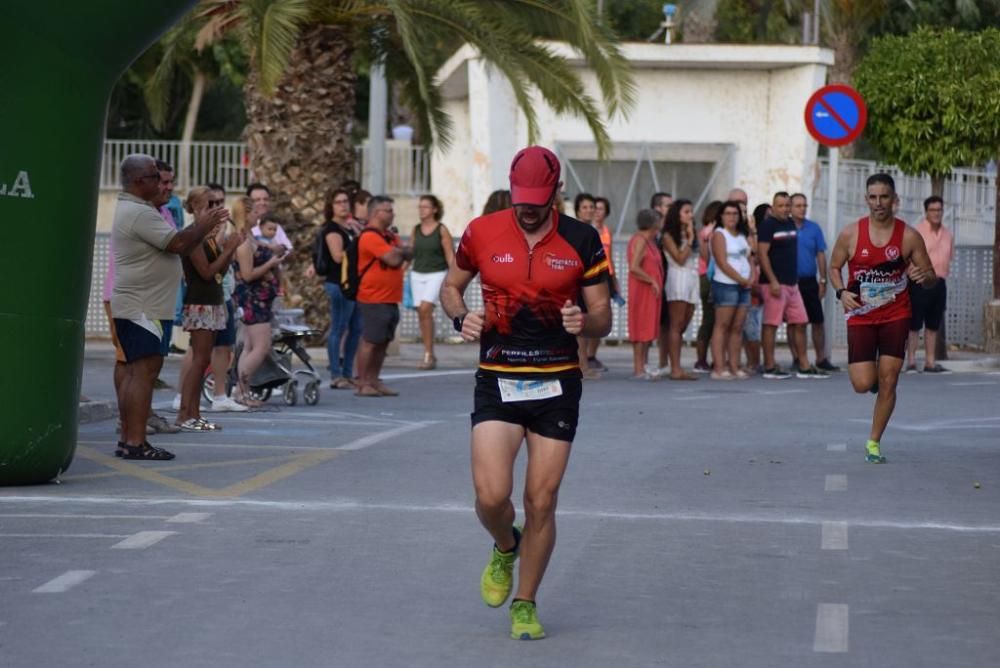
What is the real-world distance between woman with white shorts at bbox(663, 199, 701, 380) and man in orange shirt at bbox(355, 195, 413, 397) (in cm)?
339

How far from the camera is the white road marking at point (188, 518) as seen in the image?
894cm

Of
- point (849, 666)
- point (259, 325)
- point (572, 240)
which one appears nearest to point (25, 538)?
point (572, 240)

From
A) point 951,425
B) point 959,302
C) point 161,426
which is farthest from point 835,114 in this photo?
point 161,426

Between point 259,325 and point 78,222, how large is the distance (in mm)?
5121

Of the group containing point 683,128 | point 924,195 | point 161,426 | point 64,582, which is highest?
point 683,128

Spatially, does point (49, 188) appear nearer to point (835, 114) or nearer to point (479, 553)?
point (479, 553)

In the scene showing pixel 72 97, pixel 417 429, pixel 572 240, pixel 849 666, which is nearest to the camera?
pixel 849 666

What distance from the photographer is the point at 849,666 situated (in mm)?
6082

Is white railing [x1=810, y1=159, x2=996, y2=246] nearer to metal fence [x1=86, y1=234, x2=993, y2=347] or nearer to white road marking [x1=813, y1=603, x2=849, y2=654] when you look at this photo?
metal fence [x1=86, y1=234, x2=993, y2=347]

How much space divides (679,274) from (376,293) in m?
3.78

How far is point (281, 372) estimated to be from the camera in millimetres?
15305

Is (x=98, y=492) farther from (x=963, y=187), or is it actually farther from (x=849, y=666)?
(x=963, y=187)

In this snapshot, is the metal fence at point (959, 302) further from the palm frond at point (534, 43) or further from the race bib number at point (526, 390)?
the race bib number at point (526, 390)

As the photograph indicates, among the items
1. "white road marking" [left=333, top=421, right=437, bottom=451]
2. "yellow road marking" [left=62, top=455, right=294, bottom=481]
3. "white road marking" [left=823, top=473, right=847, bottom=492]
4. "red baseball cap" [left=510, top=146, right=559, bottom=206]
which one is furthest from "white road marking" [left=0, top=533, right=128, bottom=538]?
"white road marking" [left=823, top=473, right=847, bottom=492]
